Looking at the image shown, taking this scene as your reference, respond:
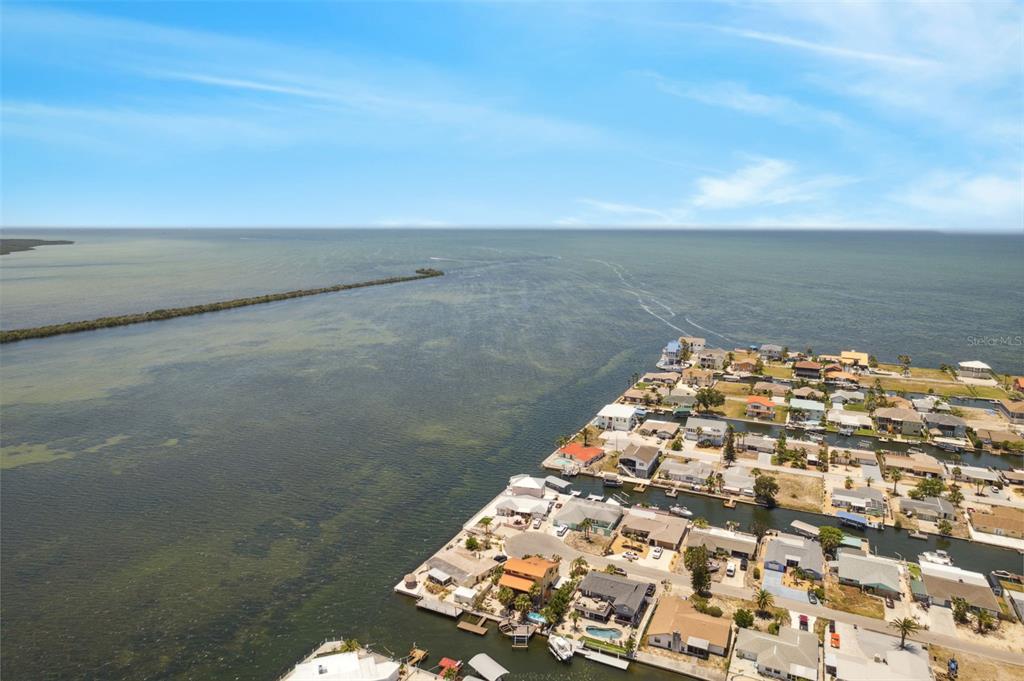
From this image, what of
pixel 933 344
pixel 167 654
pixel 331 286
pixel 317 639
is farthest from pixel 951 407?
pixel 331 286

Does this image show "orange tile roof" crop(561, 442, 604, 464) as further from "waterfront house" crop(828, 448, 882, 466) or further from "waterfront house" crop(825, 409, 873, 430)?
"waterfront house" crop(825, 409, 873, 430)

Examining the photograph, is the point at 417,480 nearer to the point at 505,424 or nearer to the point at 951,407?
the point at 505,424

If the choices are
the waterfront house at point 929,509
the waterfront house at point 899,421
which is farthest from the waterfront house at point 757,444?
the waterfront house at point 899,421

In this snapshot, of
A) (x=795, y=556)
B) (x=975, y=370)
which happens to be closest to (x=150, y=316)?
(x=795, y=556)

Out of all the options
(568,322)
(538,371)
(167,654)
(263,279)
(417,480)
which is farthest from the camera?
(263,279)

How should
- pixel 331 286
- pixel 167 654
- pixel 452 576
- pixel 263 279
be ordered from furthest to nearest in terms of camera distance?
pixel 263 279
pixel 331 286
pixel 452 576
pixel 167 654

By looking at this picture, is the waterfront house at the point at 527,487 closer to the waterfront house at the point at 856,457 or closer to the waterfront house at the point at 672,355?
the waterfront house at the point at 856,457

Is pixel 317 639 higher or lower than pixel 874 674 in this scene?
lower
